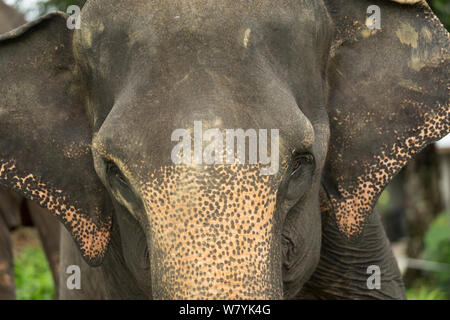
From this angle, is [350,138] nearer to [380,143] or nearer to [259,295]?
[380,143]

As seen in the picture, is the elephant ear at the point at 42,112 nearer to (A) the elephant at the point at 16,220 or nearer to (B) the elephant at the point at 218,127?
(B) the elephant at the point at 218,127

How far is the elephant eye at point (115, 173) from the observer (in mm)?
1958

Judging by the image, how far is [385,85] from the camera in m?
2.34

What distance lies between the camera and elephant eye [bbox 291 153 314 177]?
1962mm

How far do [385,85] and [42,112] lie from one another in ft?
3.37

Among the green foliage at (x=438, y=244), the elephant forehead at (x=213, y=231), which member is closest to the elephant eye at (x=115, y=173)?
the elephant forehead at (x=213, y=231)

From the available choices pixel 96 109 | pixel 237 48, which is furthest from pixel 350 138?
pixel 96 109

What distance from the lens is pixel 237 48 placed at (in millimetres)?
1884

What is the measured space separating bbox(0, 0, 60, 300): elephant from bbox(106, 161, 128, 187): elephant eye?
2.59m

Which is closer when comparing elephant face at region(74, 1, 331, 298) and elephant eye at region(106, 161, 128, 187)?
elephant face at region(74, 1, 331, 298)

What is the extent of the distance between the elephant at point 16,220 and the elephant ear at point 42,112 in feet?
7.26
